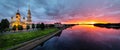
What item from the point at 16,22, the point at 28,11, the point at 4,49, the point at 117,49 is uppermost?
the point at 28,11

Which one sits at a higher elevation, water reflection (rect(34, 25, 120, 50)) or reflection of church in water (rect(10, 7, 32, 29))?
reflection of church in water (rect(10, 7, 32, 29))

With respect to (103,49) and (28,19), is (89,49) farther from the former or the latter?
(28,19)

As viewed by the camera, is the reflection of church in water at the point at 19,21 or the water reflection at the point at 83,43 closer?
the water reflection at the point at 83,43

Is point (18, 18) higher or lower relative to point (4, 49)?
higher

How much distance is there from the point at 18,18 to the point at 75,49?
7241cm

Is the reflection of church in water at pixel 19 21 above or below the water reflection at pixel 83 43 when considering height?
above

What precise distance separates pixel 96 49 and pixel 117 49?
5.16 metres

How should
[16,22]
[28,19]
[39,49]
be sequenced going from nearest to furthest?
[39,49] < [16,22] < [28,19]

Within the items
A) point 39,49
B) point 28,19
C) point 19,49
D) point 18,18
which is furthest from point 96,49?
point 28,19

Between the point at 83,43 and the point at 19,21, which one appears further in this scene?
the point at 19,21

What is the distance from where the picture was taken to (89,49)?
28984 millimetres

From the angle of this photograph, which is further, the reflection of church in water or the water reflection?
the reflection of church in water

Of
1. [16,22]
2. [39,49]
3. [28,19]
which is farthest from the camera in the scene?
[28,19]

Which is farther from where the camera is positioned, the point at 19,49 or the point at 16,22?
the point at 16,22
